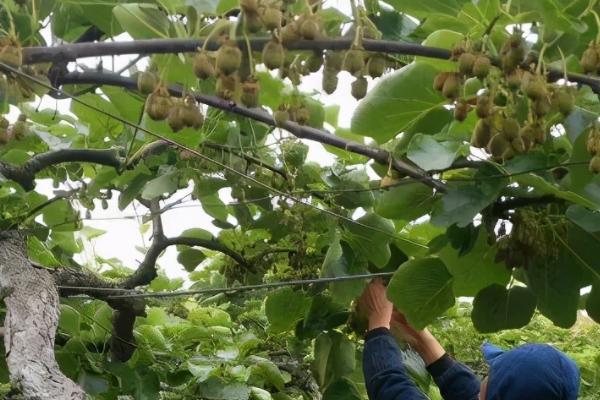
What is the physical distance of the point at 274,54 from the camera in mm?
1081

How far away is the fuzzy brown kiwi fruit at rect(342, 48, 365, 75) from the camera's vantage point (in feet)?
3.73

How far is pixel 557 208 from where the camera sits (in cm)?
165

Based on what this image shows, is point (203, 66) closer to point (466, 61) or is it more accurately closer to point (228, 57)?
point (228, 57)

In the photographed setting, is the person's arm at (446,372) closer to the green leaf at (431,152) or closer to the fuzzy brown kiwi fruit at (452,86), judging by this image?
the green leaf at (431,152)

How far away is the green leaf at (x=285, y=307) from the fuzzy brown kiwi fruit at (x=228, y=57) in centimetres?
140

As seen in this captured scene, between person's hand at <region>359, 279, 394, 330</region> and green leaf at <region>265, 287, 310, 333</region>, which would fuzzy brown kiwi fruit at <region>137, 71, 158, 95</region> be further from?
green leaf at <region>265, 287, 310, 333</region>

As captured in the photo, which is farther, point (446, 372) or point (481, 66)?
point (446, 372)

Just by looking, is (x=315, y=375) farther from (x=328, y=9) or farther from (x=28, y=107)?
(x=328, y=9)

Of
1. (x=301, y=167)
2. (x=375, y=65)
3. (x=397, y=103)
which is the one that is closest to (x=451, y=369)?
(x=301, y=167)

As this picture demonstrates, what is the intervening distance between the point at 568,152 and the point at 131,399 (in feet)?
4.47

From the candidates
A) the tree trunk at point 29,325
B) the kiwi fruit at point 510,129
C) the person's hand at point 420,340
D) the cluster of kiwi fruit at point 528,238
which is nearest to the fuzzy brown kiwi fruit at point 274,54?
the kiwi fruit at point 510,129

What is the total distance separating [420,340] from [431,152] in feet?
3.34

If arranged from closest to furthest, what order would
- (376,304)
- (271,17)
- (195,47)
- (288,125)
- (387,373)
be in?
(271,17)
(195,47)
(288,125)
(387,373)
(376,304)

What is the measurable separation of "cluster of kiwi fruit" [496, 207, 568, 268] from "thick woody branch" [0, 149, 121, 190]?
0.81 meters
